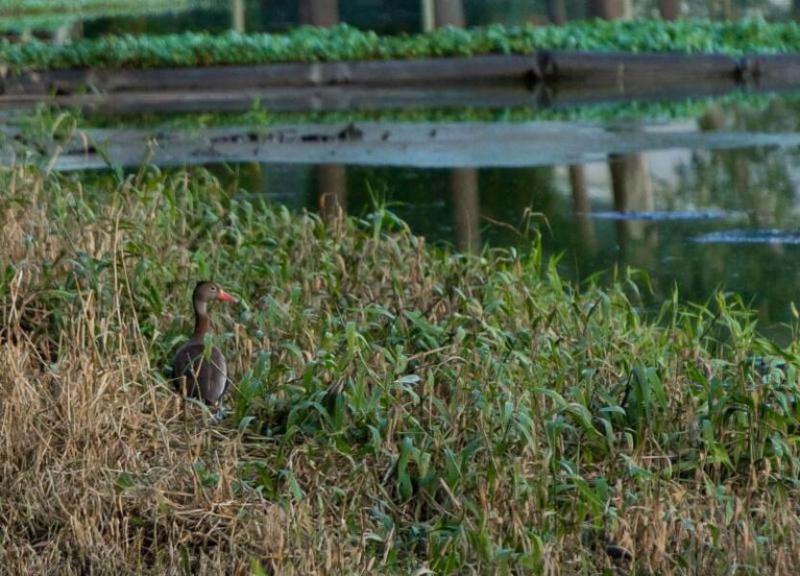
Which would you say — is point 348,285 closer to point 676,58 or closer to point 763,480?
point 763,480

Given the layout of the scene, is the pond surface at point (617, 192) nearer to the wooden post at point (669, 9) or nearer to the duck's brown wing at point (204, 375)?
the duck's brown wing at point (204, 375)

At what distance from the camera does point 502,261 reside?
6.82 m

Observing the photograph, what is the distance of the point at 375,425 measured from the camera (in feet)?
16.2

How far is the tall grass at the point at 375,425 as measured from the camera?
4.20 meters

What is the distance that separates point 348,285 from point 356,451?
5.54ft

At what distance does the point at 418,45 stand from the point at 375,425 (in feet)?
41.2

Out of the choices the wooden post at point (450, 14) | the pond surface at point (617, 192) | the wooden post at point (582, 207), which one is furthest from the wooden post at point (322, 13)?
the wooden post at point (582, 207)

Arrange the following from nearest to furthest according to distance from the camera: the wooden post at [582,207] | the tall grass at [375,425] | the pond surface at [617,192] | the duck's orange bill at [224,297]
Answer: the tall grass at [375,425]
the duck's orange bill at [224,297]
the pond surface at [617,192]
the wooden post at [582,207]

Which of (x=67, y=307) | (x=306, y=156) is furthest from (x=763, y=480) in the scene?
(x=306, y=156)

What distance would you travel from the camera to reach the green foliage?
55.8 feet

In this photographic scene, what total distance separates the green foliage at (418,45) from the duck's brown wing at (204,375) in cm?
1198

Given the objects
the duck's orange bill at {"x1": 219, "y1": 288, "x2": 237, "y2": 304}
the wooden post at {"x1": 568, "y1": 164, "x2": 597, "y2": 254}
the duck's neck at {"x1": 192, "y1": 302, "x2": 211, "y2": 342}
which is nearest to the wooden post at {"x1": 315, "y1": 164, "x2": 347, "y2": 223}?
the wooden post at {"x1": 568, "y1": 164, "x2": 597, "y2": 254}

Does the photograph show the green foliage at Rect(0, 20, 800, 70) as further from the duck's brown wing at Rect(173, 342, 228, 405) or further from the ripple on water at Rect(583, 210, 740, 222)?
the duck's brown wing at Rect(173, 342, 228, 405)

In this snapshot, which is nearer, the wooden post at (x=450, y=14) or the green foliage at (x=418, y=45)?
the green foliage at (x=418, y=45)
